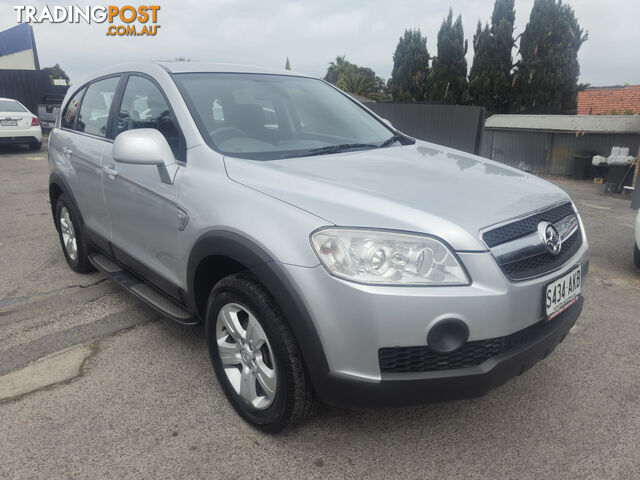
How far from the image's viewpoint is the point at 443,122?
1256 cm

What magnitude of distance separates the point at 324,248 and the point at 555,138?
1547cm

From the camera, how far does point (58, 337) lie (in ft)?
11.3

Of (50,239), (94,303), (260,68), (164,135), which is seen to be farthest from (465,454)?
(50,239)

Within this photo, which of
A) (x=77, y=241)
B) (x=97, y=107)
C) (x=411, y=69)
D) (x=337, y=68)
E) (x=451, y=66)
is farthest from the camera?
(x=337, y=68)

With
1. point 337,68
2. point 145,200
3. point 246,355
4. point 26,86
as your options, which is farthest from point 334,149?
point 337,68

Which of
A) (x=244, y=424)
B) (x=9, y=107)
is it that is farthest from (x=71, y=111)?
(x=9, y=107)

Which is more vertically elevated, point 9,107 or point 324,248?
point 9,107

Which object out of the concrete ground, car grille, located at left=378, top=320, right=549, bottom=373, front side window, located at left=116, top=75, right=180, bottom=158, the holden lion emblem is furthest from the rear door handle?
the holden lion emblem

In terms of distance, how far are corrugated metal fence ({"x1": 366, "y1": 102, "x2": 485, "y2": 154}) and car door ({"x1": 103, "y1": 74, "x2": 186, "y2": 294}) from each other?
952 centimetres

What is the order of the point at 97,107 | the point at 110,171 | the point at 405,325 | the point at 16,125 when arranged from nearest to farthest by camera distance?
1. the point at 405,325
2. the point at 110,171
3. the point at 97,107
4. the point at 16,125

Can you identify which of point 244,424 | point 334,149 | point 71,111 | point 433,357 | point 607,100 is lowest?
point 244,424

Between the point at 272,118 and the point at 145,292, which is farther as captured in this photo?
the point at 145,292

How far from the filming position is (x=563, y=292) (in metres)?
2.26

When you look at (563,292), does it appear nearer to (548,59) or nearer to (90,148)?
(90,148)
